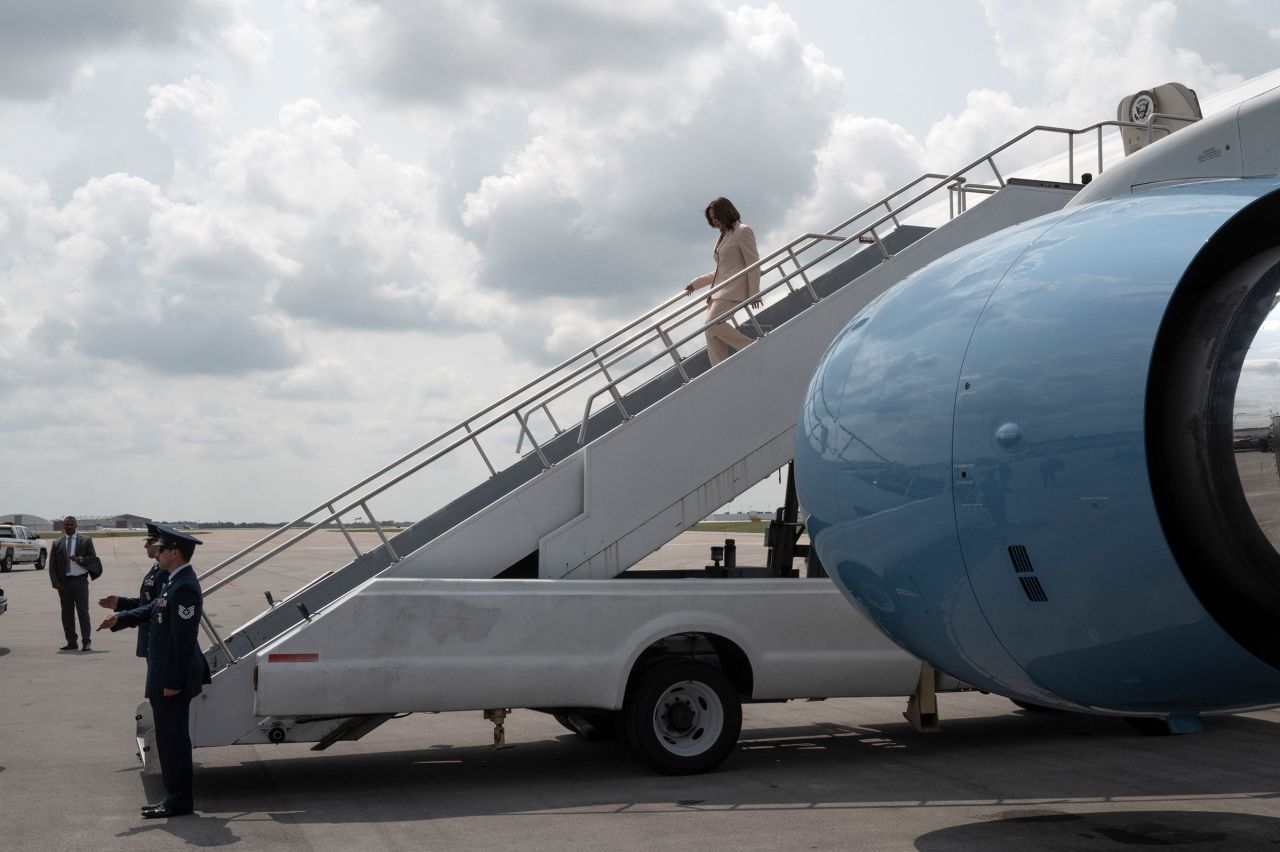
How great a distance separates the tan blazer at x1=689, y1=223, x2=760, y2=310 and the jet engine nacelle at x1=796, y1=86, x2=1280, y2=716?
201 inches

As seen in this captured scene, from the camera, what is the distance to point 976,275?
16.5 ft

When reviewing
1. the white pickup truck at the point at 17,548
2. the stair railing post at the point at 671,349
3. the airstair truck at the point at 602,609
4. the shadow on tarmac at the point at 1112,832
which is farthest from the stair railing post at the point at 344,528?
the white pickup truck at the point at 17,548

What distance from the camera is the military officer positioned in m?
8.73

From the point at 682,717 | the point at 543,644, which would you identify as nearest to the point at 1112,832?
the point at 682,717

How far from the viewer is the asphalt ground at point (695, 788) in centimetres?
720

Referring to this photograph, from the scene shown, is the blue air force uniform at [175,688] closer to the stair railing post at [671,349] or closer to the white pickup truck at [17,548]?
the stair railing post at [671,349]

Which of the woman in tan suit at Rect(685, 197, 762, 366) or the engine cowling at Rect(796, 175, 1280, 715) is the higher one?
the woman in tan suit at Rect(685, 197, 762, 366)

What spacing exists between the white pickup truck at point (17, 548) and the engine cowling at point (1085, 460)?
45.9 meters

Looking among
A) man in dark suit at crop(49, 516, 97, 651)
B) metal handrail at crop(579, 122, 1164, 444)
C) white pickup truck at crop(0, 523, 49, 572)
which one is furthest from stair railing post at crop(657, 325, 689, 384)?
white pickup truck at crop(0, 523, 49, 572)

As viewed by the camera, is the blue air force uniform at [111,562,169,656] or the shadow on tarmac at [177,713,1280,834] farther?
the blue air force uniform at [111,562,169,656]

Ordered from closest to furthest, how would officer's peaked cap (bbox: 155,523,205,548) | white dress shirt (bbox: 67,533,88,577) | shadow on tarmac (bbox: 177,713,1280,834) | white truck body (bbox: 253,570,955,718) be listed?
shadow on tarmac (bbox: 177,713,1280,834) → white truck body (bbox: 253,570,955,718) → officer's peaked cap (bbox: 155,523,205,548) → white dress shirt (bbox: 67,533,88,577)

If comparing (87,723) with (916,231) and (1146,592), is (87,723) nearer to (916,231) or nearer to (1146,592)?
(916,231)

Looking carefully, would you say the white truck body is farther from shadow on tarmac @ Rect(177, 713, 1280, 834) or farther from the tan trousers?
the tan trousers

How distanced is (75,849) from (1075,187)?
8949 millimetres
